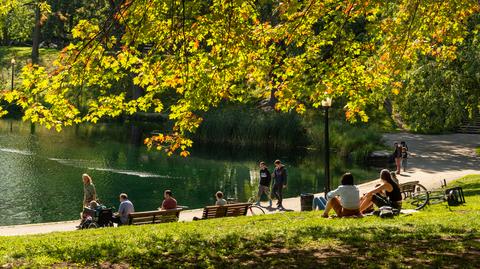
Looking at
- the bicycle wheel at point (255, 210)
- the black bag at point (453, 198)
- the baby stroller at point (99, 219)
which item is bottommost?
the bicycle wheel at point (255, 210)

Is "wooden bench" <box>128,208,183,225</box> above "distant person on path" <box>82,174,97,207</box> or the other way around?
the other way around

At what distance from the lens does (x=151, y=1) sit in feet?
41.7

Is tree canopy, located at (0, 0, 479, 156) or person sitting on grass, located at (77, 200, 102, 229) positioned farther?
person sitting on grass, located at (77, 200, 102, 229)

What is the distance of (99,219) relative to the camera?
59.8 ft

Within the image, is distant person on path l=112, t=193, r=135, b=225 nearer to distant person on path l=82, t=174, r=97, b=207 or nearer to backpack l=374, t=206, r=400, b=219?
distant person on path l=82, t=174, r=97, b=207

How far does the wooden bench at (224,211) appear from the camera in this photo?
19.1 meters

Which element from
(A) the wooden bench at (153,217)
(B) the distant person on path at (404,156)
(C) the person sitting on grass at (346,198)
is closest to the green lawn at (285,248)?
(C) the person sitting on grass at (346,198)

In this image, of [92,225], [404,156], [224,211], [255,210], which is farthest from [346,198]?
[404,156]

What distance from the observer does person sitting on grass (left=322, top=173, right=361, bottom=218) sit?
14.6 m

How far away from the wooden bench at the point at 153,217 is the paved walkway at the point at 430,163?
248 centimetres

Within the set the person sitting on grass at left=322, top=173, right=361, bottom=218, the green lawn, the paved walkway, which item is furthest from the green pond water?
the green lawn

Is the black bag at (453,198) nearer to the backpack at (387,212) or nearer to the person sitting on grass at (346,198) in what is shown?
Result: the backpack at (387,212)

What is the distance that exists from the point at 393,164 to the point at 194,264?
30516 mm

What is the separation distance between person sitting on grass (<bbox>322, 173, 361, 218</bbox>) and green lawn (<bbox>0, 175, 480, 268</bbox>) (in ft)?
3.10
